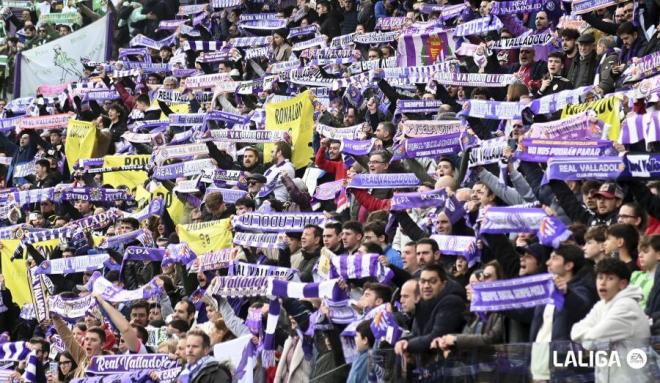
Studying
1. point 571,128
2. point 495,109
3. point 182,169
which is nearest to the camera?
point 571,128

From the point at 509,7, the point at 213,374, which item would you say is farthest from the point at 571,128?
the point at 509,7

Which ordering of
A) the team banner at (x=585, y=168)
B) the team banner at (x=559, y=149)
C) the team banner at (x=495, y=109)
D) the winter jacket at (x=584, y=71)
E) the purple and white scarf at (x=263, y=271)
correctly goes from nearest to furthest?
the team banner at (x=585, y=168)
the team banner at (x=559, y=149)
the purple and white scarf at (x=263, y=271)
the team banner at (x=495, y=109)
the winter jacket at (x=584, y=71)

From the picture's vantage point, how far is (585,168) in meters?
12.5

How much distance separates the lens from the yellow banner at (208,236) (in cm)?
1744

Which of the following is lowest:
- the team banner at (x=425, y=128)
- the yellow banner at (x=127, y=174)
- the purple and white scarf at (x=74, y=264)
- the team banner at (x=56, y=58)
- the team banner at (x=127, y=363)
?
Answer: the team banner at (x=56, y=58)

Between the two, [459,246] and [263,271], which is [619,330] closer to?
[459,246]

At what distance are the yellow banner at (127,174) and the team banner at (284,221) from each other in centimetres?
619

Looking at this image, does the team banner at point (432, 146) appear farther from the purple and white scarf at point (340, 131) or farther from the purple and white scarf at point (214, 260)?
the purple and white scarf at point (340, 131)

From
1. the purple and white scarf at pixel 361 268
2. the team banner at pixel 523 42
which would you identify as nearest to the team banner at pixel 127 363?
the purple and white scarf at pixel 361 268

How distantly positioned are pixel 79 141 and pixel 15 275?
387 centimetres

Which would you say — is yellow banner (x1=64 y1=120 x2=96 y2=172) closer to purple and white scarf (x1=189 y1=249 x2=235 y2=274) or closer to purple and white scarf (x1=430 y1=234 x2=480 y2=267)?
purple and white scarf (x1=189 y1=249 x2=235 y2=274)

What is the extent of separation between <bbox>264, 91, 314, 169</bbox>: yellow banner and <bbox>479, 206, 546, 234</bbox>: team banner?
25.5 ft

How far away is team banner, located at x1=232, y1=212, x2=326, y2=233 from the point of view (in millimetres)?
15648

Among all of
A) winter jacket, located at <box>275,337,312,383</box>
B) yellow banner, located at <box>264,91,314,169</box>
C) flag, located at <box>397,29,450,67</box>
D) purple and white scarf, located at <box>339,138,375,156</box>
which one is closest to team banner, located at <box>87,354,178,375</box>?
winter jacket, located at <box>275,337,312,383</box>
